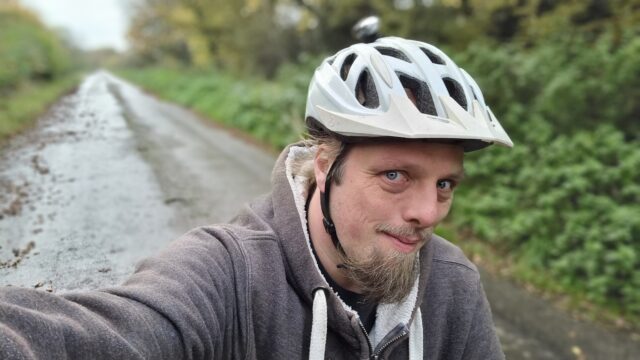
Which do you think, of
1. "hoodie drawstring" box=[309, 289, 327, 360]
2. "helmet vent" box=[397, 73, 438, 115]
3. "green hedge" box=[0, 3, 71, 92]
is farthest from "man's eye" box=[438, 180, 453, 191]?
"green hedge" box=[0, 3, 71, 92]

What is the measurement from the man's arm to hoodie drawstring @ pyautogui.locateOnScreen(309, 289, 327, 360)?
0.28m

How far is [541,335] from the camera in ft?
Answer: 16.9

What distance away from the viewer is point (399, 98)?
180 centimetres

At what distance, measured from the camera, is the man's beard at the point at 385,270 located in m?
1.77

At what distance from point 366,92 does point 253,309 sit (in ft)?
3.17

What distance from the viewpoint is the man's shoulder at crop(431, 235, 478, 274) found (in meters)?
2.02

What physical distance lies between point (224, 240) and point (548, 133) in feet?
24.0

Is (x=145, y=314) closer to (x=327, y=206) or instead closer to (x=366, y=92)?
(x=327, y=206)

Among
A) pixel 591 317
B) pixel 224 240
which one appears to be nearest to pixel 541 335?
pixel 591 317

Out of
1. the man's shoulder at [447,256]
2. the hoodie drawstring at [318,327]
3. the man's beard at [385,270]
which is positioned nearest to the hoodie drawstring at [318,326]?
the hoodie drawstring at [318,327]

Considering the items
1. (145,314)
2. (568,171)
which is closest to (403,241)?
(145,314)

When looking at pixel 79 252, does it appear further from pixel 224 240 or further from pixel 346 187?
pixel 346 187

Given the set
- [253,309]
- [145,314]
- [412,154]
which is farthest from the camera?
[412,154]

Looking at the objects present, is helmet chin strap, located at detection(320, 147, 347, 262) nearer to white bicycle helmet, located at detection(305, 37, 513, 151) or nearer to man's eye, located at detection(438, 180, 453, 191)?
white bicycle helmet, located at detection(305, 37, 513, 151)
